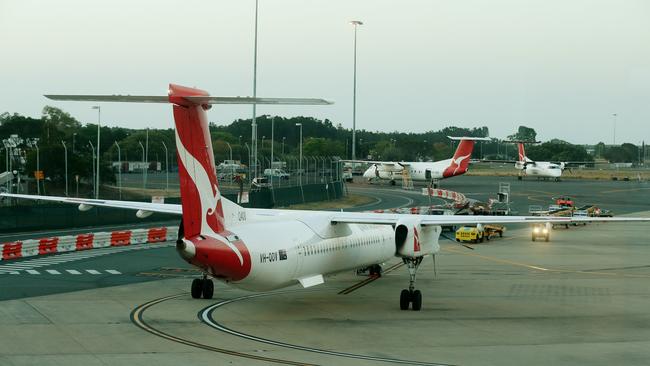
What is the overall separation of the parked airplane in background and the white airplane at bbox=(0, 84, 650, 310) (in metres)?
69.9

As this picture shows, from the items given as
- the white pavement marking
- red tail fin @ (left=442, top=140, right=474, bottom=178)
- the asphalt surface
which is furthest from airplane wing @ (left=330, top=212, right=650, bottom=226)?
red tail fin @ (left=442, top=140, right=474, bottom=178)

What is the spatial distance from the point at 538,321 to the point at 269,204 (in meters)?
48.2

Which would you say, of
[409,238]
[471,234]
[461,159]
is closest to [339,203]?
[461,159]

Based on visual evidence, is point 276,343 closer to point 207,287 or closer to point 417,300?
point 417,300

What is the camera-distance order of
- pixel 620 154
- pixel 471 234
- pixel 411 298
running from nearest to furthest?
pixel 411 298 < pixel 471 234 < pixel 620 154

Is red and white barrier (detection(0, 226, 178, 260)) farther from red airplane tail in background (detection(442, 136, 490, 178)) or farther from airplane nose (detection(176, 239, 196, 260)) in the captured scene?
red airplane tail in background (detection(442, 136, 490, 178))

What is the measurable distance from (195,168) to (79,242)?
24846 millimetres

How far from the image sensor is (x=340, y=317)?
30.6m

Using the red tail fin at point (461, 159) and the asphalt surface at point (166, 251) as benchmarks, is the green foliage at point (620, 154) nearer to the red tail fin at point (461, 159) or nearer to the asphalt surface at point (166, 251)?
the asphalt surface at point (166, 251)

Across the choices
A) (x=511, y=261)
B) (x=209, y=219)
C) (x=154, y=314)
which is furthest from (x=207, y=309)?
(x=511, y=261)

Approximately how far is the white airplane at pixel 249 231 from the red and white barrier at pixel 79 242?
15.9 metres

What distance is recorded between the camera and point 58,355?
923 inches

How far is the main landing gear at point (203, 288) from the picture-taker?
1318 inches

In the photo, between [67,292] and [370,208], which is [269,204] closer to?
[370,208]
